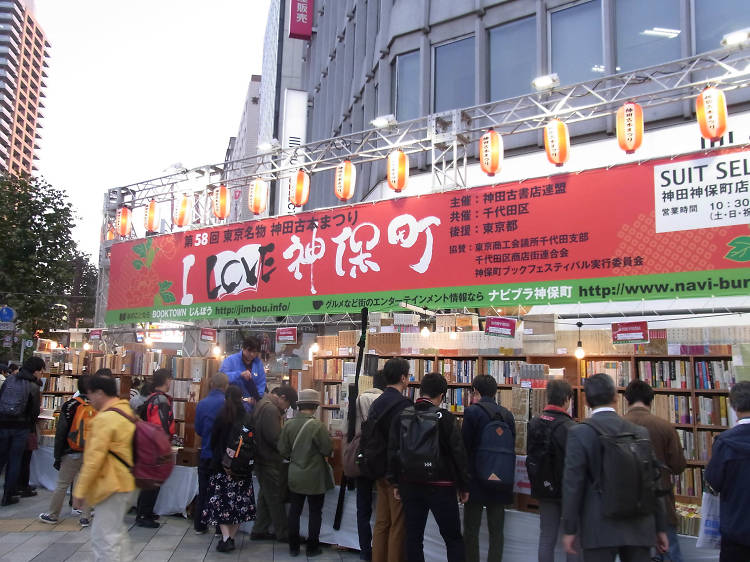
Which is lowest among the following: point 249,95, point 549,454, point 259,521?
point 259,521

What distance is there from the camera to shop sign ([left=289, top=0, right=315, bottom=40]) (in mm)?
26766

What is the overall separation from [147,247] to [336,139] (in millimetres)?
3949

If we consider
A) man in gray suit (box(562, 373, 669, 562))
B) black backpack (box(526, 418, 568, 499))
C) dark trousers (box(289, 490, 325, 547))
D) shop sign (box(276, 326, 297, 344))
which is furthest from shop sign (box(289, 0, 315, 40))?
man in gray suit (box(562, 373, 669, 562))

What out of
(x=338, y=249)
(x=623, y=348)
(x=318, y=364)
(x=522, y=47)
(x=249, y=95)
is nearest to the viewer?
(x=623, y=348)

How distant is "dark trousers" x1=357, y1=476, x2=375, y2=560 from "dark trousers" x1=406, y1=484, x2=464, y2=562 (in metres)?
1.38

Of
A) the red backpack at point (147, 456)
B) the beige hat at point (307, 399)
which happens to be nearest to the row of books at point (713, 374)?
the beige hat at point (307, 399)

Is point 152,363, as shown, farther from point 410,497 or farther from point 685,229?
point 685,229

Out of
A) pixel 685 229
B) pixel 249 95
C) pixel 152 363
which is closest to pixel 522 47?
pixel 685 229

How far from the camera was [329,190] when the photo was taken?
858 inches

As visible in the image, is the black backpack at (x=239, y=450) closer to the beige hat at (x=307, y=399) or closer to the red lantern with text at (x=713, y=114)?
the beige hat at (x=307, y=399)

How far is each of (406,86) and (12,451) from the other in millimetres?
11499

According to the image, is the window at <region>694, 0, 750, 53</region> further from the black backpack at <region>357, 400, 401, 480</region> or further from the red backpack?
the red backpack

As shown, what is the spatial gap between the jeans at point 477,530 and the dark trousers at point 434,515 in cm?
61

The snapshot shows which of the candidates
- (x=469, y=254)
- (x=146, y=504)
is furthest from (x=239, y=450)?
(x=469, y=254)
